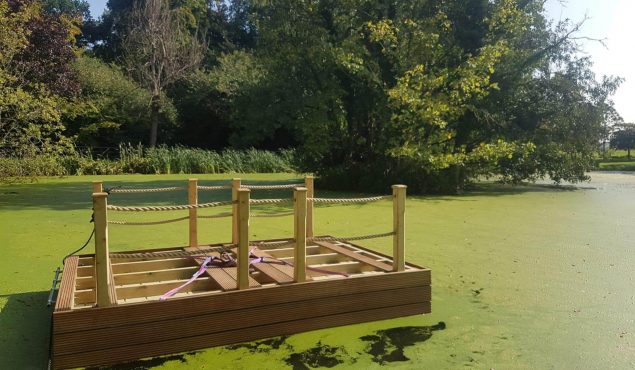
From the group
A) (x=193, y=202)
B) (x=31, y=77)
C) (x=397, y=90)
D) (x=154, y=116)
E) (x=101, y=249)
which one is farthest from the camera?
(x=154, y=116)

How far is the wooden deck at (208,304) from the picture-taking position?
90.1 inches

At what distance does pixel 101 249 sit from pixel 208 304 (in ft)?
1.75

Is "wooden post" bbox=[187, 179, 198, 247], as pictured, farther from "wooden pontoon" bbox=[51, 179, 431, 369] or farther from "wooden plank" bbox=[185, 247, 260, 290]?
"wooden plank" bbox=[185, 247, 260, 290]

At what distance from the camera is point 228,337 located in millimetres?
2545

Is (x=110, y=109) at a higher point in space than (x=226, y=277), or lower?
higher

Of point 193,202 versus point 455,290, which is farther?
point 193,202

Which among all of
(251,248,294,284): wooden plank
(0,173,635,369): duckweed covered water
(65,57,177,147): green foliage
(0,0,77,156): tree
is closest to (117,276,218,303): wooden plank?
(251,248,294,284): wooden plank

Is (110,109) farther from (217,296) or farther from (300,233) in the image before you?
(217,296)

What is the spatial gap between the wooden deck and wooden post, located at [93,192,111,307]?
2.4 inches

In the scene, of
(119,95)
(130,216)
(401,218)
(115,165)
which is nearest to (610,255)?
(401,218)

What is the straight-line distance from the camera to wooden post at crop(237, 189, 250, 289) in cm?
261

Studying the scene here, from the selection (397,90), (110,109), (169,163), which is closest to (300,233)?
(397,90)

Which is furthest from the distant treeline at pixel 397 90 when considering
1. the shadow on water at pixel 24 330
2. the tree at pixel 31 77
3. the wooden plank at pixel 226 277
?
the shadow on water at pixel 24 330

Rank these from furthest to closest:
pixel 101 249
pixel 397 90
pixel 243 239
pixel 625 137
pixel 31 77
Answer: pixel 625 137 → pixel 31 77 → pixel 397 90 → pixel 243 239 → pixel 101 249
